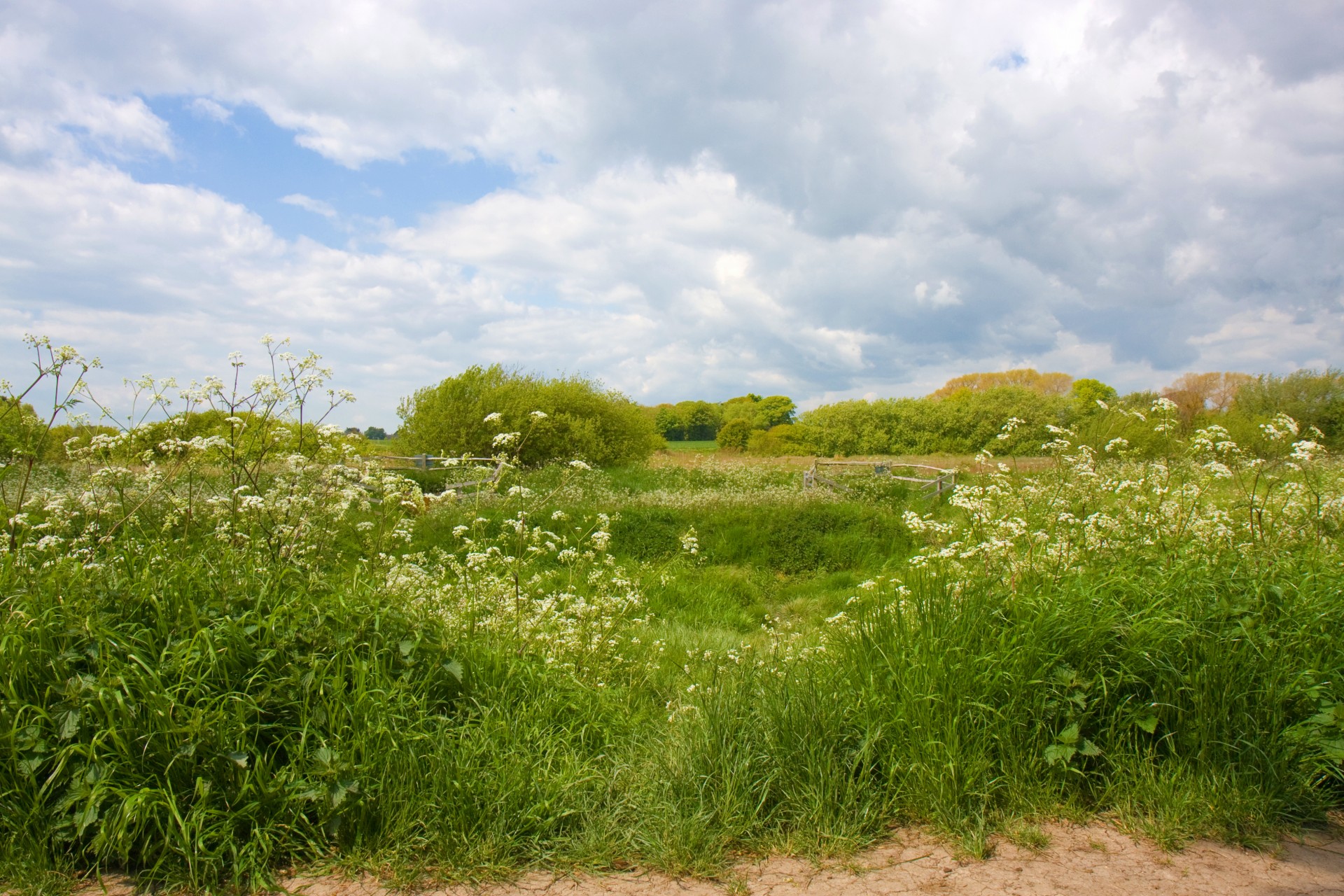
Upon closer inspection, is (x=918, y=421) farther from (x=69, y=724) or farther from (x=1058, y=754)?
(x=69, y=724)

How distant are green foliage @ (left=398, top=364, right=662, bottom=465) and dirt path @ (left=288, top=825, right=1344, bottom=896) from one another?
22.0 m

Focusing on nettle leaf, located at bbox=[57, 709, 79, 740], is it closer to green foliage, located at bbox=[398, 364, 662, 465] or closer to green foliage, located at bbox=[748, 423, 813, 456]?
green foliage, located at bbox=[398, 364, 662, 465]

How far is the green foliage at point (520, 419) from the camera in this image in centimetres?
2564

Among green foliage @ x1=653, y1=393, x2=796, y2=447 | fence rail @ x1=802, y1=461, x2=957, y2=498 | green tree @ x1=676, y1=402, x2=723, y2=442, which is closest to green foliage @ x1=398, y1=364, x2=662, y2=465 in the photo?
fence rail @ x1=802, y1=461, x2=957, y2=498

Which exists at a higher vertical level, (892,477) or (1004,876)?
(892,477)

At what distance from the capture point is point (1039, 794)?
3.21m

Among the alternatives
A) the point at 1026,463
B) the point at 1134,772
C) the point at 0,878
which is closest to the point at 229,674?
the point at 0,878

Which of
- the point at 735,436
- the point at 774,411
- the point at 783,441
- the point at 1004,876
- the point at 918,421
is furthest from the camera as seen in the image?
the point at 774,411

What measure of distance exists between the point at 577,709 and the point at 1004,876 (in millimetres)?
1999

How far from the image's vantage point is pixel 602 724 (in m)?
3.82

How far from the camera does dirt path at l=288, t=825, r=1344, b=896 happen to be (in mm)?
2697

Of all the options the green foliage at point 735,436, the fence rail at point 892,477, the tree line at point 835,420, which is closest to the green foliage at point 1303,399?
the tree line at point 835,420

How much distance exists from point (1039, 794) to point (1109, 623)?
893 mm

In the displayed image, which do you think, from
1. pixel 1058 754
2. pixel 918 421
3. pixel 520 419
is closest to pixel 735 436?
pixel 918 421
